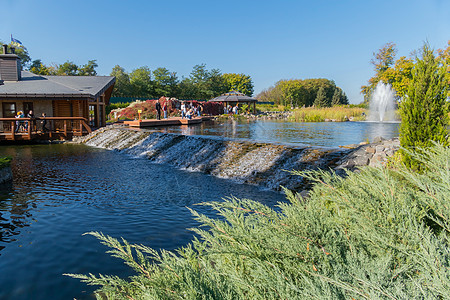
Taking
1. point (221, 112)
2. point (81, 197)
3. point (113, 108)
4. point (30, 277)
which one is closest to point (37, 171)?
point (81, 197)

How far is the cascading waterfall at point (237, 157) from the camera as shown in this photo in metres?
10.7

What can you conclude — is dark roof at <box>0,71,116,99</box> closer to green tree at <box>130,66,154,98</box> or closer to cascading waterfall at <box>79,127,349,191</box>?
cascading waterfall at <box>79,127,349,191</box>

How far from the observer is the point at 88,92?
931 inches

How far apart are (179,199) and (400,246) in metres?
7.41

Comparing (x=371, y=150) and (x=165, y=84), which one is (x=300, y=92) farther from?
(x=371, y=150)

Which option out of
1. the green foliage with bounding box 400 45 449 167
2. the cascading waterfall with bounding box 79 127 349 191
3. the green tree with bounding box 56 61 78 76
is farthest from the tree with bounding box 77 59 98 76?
the green foliage with bounding box 400 45 449 167

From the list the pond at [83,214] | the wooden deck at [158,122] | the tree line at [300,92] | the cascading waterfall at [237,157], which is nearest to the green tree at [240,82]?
the tree line at [300,92]

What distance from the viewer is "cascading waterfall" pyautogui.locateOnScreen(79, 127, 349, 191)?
35.1 feet

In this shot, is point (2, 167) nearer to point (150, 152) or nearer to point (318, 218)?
point (150, 152)

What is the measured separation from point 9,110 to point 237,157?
2050 centimetres

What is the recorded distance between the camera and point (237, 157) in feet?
42.6

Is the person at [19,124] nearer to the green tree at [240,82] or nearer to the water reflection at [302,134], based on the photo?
the water reflection at [302,134]

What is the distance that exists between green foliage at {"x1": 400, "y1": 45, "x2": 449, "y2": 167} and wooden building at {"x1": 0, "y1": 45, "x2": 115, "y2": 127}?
69.9ft

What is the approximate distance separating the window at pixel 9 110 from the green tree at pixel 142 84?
40244 millimetres
